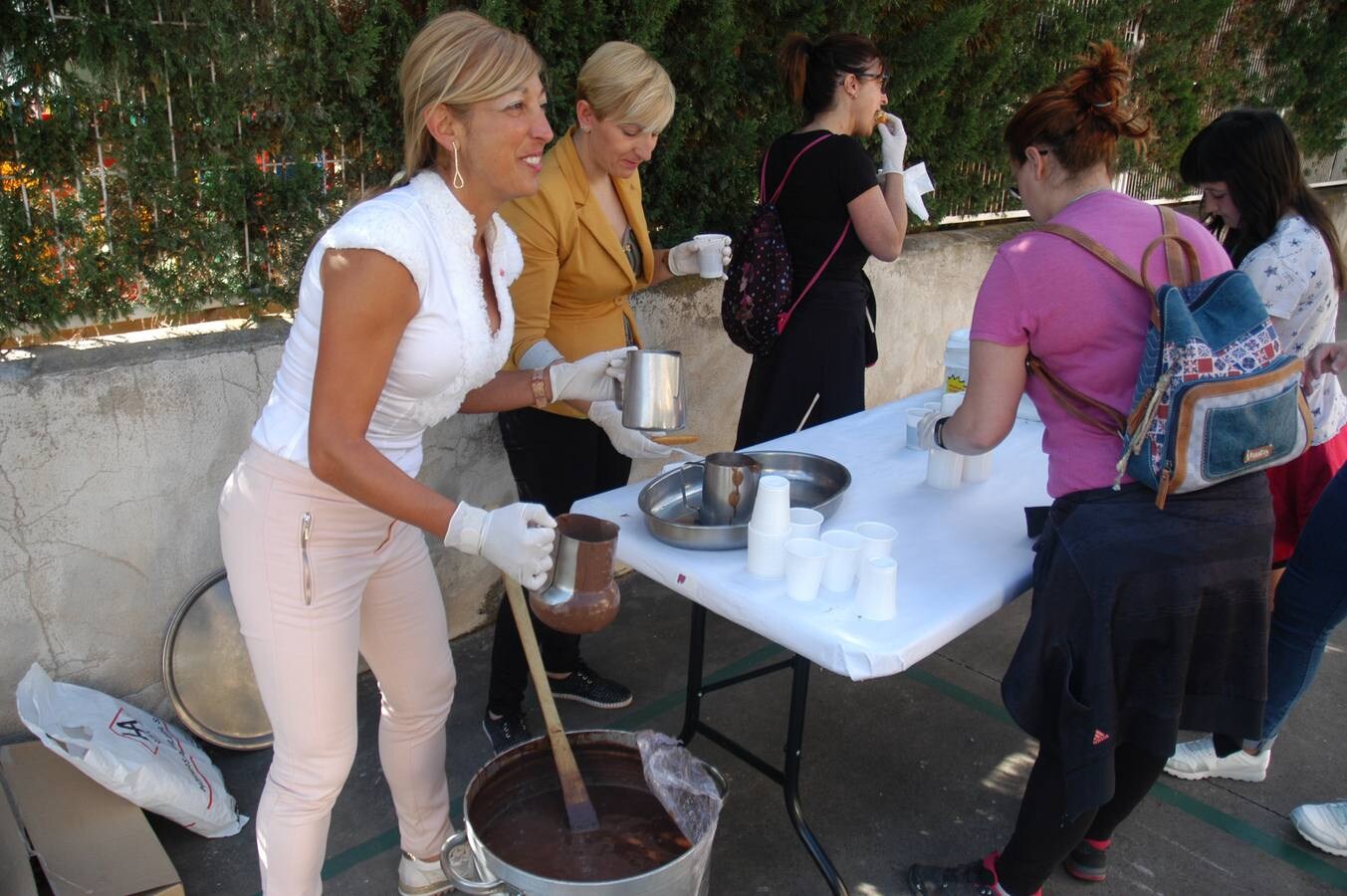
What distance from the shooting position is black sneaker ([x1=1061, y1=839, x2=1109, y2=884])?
92.6 inches

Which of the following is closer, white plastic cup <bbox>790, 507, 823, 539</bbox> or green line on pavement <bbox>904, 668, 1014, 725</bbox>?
white plastic cup <bbox>790, 507, 823, 539</bbox>

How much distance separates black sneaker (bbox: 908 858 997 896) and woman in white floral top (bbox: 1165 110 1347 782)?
2.14 feet

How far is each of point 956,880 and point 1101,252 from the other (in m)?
1.44

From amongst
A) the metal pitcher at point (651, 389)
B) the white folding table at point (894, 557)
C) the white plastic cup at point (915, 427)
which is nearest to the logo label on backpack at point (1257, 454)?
the white folding table at point (894, 557)

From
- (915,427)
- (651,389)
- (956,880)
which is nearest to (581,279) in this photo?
(651,389)

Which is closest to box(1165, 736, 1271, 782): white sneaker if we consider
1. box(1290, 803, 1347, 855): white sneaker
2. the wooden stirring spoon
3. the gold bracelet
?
box(1290, 803, 1347, 855): white sneaker

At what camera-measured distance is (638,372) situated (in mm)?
2010

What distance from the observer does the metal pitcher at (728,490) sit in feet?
6.72

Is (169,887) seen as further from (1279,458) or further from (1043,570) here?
(1279,458)

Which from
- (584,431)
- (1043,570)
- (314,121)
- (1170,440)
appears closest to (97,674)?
(584,431)

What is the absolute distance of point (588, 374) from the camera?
2.13 metres

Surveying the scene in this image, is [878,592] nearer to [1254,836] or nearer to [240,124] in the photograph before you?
[1254,836]

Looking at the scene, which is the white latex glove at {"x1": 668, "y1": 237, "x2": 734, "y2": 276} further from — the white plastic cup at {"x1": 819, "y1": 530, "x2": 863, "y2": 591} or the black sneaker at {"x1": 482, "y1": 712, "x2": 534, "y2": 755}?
the black sneaker at {"x1": 482, "y1": 712, "x2": 534, "y2": 755}

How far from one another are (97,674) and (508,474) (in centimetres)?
133
